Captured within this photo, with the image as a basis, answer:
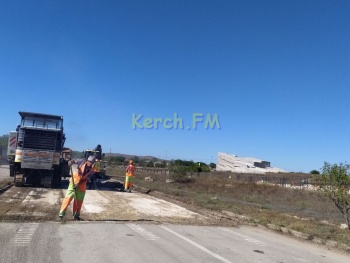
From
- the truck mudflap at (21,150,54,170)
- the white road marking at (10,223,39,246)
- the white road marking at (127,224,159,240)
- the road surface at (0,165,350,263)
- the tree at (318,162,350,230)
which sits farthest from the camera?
the truck mudflap at (21,150,54,170)

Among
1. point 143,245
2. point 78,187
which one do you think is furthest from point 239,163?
point 143,245

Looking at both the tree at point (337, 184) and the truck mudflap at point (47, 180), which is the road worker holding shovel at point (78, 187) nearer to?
the tree at point (337, 184)

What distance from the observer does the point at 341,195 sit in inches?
537

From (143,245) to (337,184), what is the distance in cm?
798

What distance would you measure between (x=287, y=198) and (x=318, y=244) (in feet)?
50.6

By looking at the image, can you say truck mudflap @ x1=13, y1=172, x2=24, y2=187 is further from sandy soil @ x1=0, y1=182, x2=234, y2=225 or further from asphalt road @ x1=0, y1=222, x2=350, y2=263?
asphalt road @ x1=0, y1=222, x2=350, y2=263

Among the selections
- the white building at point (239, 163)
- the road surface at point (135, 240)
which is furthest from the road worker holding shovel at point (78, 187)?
the white building at point (239, 163)

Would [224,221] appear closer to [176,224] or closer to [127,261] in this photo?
[176,224]

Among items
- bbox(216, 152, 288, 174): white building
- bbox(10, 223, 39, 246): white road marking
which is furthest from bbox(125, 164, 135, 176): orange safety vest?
bbox(216, 152, 288, 174): white building

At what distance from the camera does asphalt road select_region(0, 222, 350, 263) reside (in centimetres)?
759

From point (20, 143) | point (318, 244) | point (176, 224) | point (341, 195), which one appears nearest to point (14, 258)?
point (176, 224)

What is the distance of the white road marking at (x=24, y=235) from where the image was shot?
8.34 meters

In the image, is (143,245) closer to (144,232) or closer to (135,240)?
(135,240)

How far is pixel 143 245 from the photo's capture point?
29.0ft
